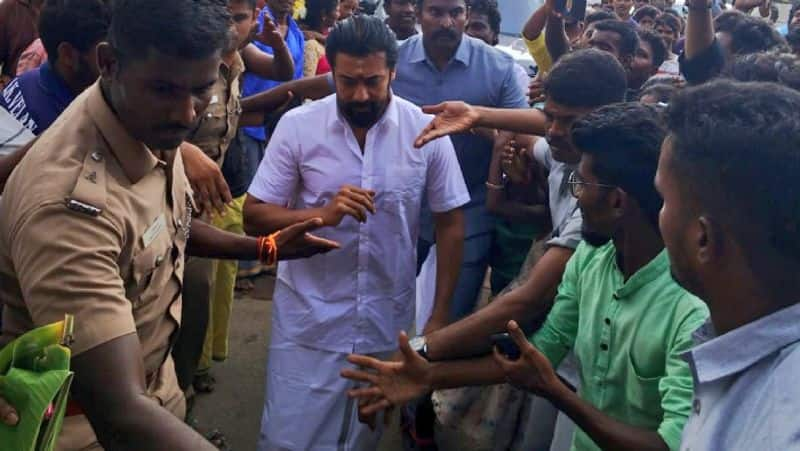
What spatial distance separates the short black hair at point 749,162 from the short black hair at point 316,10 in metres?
4.92

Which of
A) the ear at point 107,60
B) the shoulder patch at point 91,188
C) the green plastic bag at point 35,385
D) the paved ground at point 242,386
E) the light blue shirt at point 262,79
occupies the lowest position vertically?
the paved ground at point 242,386

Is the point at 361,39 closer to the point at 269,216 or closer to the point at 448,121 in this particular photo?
the point at 448,121

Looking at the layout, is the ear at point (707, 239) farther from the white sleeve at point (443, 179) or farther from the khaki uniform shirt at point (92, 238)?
the white sleeve at point (443, 179)

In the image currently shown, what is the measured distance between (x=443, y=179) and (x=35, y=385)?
6.72 ft

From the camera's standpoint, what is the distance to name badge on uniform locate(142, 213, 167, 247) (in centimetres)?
181

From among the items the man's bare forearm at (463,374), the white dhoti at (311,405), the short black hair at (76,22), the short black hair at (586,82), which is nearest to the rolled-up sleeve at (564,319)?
the man's bare forearm at (463,374)

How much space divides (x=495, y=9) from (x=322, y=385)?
3015mm

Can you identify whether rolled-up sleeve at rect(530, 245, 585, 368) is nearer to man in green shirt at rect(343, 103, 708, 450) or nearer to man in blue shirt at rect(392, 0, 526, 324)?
man in green shirt at rect(343, 103, 708, 450)

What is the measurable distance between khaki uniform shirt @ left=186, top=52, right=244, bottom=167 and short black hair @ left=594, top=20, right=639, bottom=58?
175 centimetres

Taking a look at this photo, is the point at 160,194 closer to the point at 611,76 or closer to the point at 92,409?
the point at 92,409

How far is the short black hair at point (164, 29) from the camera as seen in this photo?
1.72 metres

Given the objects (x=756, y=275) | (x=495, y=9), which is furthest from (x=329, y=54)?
(x=495, y=9)

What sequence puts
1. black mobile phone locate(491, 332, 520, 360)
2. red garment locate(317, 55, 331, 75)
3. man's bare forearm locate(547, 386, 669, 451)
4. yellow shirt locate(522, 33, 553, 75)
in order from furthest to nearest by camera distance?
red garment locate(317, 55, 331, 75), yellow shirt locate(522, 33, 553, 75), black mobile phone locate(491, 332, 520, 360), man's bare forearm locate(547, 386, 669, 451)

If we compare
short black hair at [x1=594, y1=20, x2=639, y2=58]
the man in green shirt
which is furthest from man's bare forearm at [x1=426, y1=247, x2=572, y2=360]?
short black hair at [x1=594, y1=20, x2=639, y2=58]
